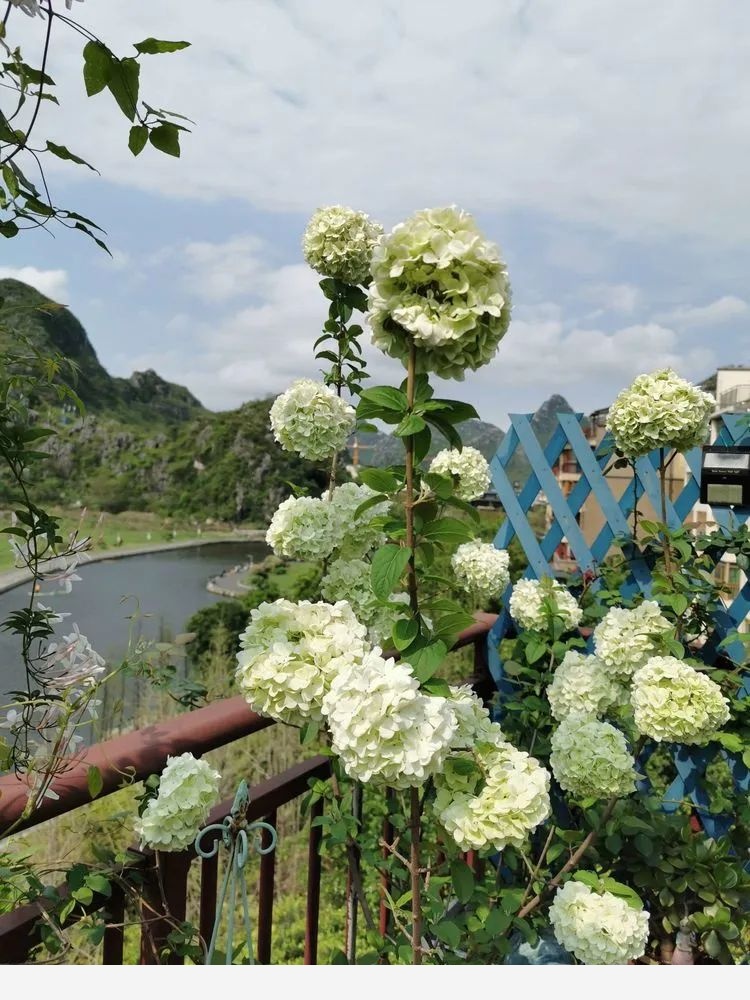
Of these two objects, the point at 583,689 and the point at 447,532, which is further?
the point at 583,689

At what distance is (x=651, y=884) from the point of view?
5.49ft

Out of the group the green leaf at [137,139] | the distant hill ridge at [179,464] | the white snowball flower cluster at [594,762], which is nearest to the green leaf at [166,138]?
the green leaf at [137,139]

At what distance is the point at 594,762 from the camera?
3.93 ft

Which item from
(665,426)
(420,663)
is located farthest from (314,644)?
(665,426)

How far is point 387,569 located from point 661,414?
1.23m

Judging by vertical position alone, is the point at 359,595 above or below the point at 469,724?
above

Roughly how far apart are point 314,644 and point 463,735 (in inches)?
7.8

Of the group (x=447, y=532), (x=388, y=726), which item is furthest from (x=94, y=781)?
(x=447, y=532)

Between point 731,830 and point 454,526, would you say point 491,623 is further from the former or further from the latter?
point 454,526

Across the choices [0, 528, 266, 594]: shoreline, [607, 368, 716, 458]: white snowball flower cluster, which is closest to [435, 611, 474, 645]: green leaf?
[607, 368, 716, 458]: white snowball flower cluster

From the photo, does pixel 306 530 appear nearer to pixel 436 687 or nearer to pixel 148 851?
pixel 436 687

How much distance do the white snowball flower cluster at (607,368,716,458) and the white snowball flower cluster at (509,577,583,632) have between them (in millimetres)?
431

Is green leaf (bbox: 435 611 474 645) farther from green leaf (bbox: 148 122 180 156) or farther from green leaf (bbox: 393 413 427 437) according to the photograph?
green leaf (bbox: 148 122 180 156)

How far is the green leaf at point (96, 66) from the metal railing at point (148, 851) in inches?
29.8
